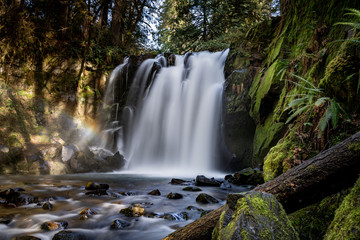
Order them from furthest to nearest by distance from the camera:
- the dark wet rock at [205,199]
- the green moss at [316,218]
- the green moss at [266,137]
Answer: the green moss at [266,137] → the dark wet rock at [205,199] → the green moss at [316,218]

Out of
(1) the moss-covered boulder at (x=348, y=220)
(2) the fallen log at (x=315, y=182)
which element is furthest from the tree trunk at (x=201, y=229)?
(1) the moss-covered boulder at (x=348, y=220)

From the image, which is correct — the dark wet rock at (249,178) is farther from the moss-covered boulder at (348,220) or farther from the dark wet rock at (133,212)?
the moss-covered boulder at (348,220)

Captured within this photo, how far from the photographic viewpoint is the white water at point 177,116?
1047 centimetres

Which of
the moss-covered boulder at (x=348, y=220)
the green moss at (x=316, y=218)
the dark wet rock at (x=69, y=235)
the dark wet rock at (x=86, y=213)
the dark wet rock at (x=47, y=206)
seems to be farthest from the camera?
the dark wet rock at (x=47, y=206)

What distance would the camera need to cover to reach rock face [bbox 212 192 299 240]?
140 centimetres

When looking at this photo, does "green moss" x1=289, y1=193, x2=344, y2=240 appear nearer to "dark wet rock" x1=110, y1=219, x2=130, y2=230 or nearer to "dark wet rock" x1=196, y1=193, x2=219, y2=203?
"dark wet rock" x1=110, y1=219, x2=130, y2=230

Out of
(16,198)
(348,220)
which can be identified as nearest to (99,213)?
(16,198)

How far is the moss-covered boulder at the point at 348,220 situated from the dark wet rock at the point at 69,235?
116 inches

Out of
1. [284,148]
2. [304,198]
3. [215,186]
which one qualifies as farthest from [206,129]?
[304,198]

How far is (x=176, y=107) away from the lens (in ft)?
39.3

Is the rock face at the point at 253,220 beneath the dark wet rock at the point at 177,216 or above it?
above

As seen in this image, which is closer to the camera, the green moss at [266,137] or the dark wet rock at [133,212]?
the dark wet rock at [133,212]

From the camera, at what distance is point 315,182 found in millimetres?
1854

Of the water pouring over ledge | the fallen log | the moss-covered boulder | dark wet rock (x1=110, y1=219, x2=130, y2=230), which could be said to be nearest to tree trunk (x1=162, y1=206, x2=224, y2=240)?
the fallen log
